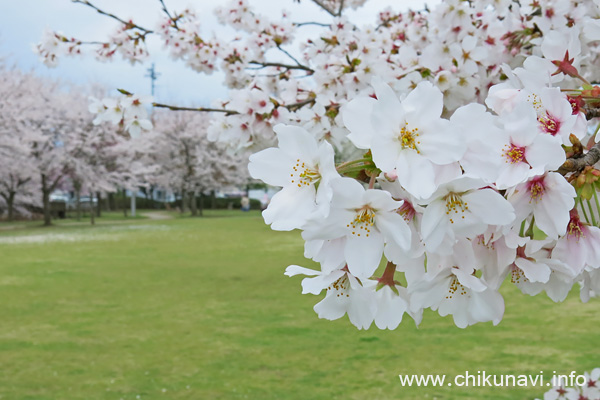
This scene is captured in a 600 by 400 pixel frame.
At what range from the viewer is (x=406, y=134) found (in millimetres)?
728

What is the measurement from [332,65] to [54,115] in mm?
21268

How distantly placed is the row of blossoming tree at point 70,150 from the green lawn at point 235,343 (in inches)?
491

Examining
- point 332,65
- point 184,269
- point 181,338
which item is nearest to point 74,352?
point 181,338

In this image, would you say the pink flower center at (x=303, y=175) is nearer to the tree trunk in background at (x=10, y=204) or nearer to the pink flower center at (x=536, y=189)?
the pink flower center at (x=536, y=189)

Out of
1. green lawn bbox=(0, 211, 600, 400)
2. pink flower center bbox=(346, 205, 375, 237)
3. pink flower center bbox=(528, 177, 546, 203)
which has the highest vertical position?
pink flower center bbox=(528, 177, 546, 203)

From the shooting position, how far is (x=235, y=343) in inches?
216

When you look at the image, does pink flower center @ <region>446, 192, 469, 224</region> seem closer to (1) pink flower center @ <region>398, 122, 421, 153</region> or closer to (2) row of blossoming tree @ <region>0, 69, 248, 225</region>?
(1) pink flower center @ <region>398, 122, 421, 153</region>

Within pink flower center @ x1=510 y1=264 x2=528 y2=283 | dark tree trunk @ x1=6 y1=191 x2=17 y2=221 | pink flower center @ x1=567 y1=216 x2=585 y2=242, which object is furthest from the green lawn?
dark tree trunk @ x1=6 y1=191 x2=17 y2=221

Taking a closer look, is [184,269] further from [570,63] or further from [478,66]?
[570,63]

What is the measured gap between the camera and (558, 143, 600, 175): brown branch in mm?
832

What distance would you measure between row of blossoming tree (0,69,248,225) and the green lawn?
40.9 feet

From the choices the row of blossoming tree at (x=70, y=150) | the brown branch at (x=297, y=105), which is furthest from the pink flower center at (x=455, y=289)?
the row of blossoming tree at (x=70, y=150)

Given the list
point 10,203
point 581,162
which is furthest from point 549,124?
point 10,203

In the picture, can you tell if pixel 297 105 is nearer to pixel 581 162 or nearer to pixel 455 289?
pixel 455 289
